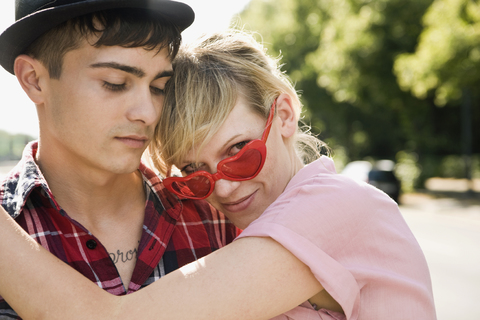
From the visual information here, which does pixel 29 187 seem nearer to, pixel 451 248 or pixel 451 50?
pixel 451 248

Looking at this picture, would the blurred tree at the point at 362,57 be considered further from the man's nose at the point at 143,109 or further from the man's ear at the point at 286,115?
the man's nose at the point at 143,109

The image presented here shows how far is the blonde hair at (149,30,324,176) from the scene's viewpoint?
7.68 ft

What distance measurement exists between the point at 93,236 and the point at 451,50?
14.7 meters

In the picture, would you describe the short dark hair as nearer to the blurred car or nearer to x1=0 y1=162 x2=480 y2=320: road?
x1=0 y1=162 x2=480 y2=320: road

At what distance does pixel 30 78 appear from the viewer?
2.33m

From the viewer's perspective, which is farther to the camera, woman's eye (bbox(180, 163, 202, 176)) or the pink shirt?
woman's eye (bbox(180, 163, 202, 176))

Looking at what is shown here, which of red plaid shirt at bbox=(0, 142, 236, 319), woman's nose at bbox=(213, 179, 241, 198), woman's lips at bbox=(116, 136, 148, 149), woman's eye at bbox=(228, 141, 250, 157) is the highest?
woman's lips at bbox=(116, 136, 148, 149)

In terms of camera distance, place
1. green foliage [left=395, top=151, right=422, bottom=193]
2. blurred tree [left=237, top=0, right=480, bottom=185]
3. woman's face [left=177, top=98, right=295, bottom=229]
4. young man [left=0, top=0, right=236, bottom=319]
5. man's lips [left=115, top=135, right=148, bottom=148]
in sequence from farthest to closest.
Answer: green foliage [left=395, top=151, right=422, bottom=193] < blurred tree [left=237, top=0, right=480, bottom=185] < woman's face [left=177, top=98, right=295, bottom=229] < man's lips [left=115, top=135, right=148, bottom=148] < young man [left=0, top=0, right=236, bottom=319]

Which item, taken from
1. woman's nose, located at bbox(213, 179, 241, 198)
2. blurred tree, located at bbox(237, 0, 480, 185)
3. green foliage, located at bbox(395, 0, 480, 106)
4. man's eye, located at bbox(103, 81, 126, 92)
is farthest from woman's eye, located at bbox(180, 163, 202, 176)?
green foliage, located at bbox(395, 0, 480, 106)

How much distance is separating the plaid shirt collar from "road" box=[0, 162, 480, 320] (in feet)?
0.68

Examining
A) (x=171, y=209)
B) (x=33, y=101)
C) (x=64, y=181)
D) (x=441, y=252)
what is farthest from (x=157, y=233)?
(x=441, y=252)

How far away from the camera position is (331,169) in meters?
2.35

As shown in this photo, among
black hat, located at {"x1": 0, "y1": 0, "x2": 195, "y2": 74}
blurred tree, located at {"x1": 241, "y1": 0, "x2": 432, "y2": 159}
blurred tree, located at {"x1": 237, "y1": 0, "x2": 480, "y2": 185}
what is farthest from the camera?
blurred tree, located at {"x1": 241, "y1": 0, "x2": 432, "y2": 159}

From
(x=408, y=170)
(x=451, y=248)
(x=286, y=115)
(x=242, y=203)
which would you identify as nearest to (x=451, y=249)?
(x=451, y=248)
